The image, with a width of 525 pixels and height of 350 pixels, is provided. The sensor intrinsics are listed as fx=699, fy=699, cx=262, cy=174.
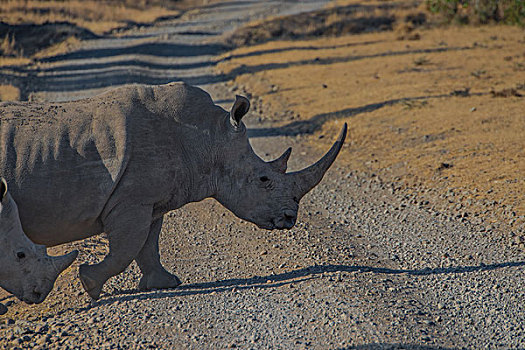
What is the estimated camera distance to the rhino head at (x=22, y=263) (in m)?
5.35

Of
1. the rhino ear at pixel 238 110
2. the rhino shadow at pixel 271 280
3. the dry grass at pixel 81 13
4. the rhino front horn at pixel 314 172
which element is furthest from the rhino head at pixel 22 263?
the dry grass at pixel 81 13

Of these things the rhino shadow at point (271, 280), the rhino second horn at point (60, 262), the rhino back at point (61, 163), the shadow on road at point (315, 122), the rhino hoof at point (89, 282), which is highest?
the rhino back at point (61, 163)

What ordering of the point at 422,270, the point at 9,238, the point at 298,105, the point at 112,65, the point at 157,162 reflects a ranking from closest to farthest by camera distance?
the point at 9,238, the point at 157,162, the point at 422,270, the point at 298,105, the point at 112,65

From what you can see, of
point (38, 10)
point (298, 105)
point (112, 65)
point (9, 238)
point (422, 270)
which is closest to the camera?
point (9, 238)

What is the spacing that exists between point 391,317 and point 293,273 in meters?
1.37

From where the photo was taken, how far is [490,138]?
11.6 m

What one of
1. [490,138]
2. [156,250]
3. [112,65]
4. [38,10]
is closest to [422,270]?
[156,250]

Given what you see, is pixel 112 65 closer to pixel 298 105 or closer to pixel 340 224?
pixel 298 105

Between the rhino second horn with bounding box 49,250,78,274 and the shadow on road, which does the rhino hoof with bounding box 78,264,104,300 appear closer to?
the rhino second horn with bounding box 49,250,78,274

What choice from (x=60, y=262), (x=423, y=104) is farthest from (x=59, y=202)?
(x=423, y=104)

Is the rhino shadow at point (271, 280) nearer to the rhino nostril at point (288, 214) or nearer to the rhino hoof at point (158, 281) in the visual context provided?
the rhino hoof at point (158, 281)

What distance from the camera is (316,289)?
618 centimetres

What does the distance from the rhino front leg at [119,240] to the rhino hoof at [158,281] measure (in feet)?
2.06

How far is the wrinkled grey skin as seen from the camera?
222 inches
